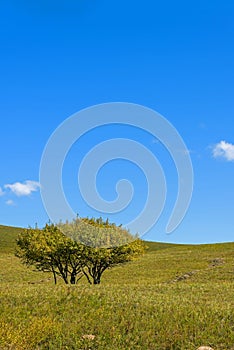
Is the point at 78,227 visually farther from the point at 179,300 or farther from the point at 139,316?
the point at 139,316

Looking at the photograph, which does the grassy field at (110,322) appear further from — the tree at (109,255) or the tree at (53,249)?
the tree at (53,249)

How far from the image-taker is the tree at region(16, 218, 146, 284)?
43.1 m

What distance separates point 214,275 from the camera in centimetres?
5000

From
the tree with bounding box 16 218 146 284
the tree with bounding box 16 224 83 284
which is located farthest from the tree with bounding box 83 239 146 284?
the tree with bounding box 16 224 83 284

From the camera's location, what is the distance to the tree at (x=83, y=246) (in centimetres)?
4312

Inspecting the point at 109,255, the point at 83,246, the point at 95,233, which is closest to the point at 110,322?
the point at 83,246

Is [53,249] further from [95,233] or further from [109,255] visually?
[109,255]

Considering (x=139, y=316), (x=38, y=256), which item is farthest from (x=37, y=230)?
(x=139, y=316)

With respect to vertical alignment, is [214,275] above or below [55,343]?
above

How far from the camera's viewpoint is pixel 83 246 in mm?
42750

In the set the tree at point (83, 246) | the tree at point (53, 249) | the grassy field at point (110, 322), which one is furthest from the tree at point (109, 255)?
the grassy field at point (110, 322)

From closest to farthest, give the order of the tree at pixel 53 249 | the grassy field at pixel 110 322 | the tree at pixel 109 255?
the grassy field at pixel 110 322 → the tree at pixel 109 255 → the tree at pixel 53 249

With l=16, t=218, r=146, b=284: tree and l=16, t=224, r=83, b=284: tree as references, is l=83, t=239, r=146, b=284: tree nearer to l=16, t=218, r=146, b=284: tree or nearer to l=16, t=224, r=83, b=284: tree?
l=16, t=218, r=146, b=284: tree

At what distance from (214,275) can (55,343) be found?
36332mm
